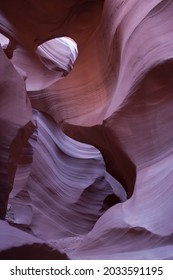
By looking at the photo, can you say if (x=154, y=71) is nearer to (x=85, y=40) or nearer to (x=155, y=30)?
(x=155, y=30)

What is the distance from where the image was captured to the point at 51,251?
124 inches

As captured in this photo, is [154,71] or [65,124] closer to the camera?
[154,71]

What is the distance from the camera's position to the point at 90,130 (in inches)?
212

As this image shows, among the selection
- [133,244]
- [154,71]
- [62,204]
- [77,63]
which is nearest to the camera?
[133,244]

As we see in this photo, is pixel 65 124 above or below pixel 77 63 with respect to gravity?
below

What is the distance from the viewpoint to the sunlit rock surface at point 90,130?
374cm

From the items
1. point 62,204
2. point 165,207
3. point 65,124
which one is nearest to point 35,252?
point 165,207

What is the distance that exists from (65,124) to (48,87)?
1.03 m

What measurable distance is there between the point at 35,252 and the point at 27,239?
0.34ft

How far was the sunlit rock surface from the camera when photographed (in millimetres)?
3736

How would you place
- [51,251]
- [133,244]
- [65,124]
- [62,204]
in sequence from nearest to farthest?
[51,251] < [133,244] < [65,124] < [62,204]

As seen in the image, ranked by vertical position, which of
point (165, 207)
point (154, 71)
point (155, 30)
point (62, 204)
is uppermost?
point (155, 30)

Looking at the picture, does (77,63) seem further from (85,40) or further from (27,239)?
(27,239)
